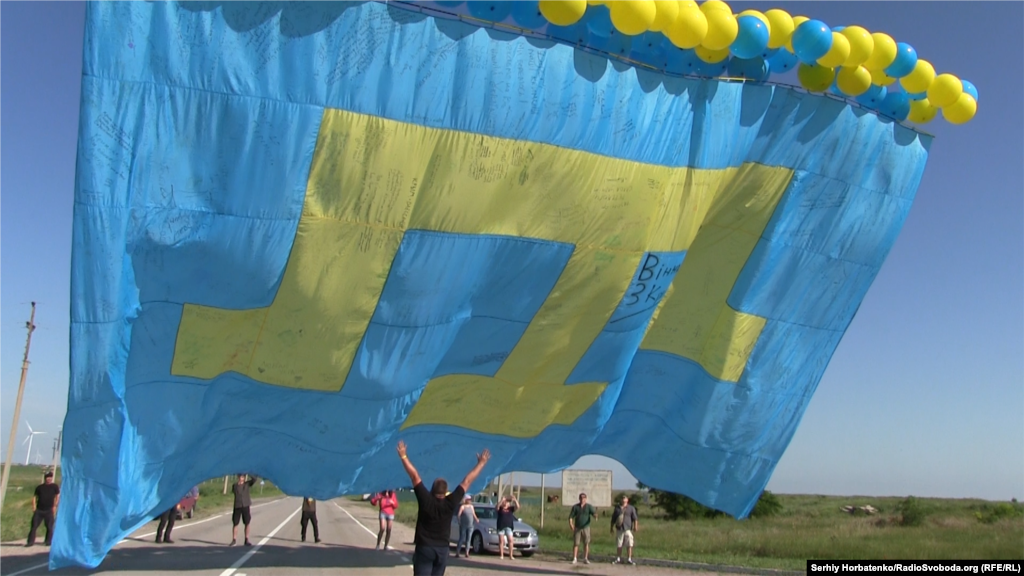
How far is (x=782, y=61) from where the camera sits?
10703mm

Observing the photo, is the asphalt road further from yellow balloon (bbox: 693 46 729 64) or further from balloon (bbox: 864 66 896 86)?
balloon (bbox: 864 66 896 86)

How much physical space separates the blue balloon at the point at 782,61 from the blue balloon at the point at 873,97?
108 cm

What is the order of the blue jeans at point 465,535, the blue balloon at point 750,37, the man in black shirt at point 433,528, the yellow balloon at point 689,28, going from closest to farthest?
the man in black shirt at point 433,528
the yellow balloon at point 689,28
the blue balloon at point 750,37
the blue jeans at point 465,535

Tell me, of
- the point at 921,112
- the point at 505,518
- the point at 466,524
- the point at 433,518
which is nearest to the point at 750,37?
the point at 921,112

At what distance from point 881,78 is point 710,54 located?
254 centimetres

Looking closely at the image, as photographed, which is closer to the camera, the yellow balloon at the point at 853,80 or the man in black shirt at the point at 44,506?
the yellow balloon at the point at 853,80

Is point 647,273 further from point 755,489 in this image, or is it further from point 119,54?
point 119,54

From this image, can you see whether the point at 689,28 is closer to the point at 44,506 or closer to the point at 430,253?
the point at 430,253

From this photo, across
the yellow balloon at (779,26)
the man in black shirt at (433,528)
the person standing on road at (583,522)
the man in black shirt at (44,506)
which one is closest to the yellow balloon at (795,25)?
the yellow balloon at (779,26)

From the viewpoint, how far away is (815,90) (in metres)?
10.7

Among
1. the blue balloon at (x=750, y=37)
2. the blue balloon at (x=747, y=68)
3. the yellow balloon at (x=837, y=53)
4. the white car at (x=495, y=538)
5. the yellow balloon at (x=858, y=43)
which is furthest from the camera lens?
the white car at (x=495, y=538)

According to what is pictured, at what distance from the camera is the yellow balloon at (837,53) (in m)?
9.95

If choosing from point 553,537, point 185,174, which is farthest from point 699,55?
point 553,537

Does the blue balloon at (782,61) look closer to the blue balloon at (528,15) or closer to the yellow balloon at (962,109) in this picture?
the yellow balloon at (962,109)
